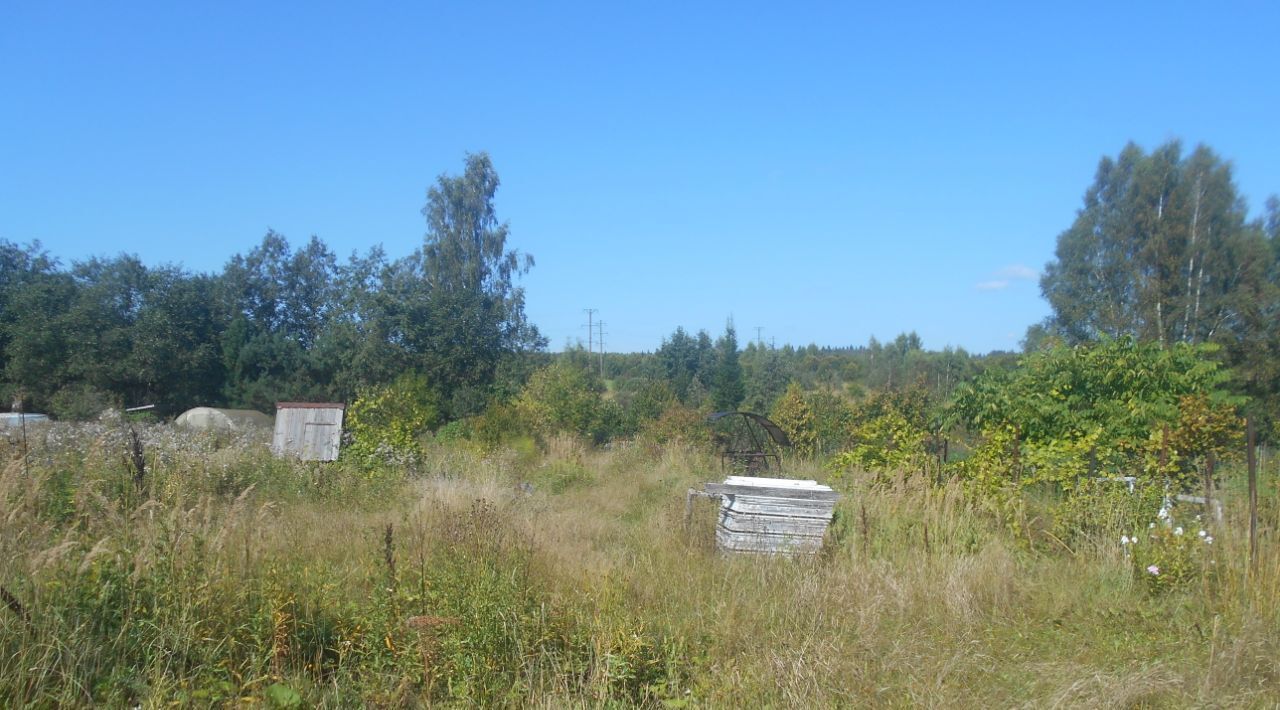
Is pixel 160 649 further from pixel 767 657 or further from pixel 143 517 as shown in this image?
pixel 767 657

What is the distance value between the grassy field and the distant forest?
45.2ft

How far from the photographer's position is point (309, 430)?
41.5 feet

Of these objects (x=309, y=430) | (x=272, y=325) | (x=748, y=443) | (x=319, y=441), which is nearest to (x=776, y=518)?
(x=319, y=441)

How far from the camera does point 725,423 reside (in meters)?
19.0

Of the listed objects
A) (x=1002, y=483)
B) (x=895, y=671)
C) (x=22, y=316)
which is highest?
(x=22, y=316)

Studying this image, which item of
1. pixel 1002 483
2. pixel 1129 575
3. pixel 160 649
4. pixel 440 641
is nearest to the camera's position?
pixel 160 649

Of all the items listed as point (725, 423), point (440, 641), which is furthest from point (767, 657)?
point (725, 423)

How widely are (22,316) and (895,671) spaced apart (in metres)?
31.8

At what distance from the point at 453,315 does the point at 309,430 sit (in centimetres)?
1128

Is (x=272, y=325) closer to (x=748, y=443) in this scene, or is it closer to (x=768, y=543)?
(x=748, y=443)

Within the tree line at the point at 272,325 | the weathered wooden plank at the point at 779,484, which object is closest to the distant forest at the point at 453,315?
the tree line at the point at 272,325

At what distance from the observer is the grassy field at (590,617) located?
3.56 meters

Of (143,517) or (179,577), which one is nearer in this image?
(179,577)

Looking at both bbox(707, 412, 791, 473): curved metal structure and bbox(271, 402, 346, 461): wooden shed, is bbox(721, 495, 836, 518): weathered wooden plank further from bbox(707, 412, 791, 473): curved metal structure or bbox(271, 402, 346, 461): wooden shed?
bbox(271, 402, 346, 461): wooden shed
